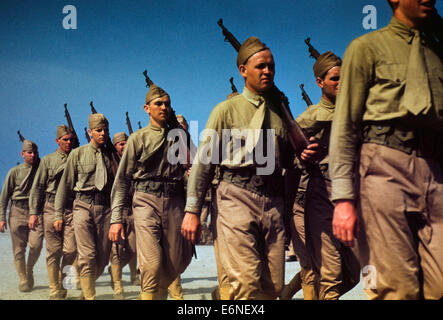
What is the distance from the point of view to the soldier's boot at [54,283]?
9055 mm

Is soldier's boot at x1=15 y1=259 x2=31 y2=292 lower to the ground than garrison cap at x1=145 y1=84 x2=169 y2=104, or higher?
lower

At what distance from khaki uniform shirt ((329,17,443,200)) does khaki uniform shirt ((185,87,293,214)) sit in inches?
53.7

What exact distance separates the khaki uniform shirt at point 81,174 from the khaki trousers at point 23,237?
2965 mm

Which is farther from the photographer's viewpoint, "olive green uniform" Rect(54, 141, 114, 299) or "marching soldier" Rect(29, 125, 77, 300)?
"marching soldier" Rect(29, 125, 77, 300)

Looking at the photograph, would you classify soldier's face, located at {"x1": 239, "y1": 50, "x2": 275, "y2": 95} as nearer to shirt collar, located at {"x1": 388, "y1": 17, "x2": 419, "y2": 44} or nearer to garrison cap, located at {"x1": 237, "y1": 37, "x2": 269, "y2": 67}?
garrison cap, located at {"x1": 237, "y1": 37, "x2": 269, "y2": 67}

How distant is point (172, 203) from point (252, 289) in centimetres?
251

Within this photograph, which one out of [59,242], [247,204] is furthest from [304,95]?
[247,204]

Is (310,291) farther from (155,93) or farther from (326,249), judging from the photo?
(155,93)

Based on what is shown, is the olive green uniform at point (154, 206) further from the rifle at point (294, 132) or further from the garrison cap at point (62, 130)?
the garrison cap at point (62, 130)

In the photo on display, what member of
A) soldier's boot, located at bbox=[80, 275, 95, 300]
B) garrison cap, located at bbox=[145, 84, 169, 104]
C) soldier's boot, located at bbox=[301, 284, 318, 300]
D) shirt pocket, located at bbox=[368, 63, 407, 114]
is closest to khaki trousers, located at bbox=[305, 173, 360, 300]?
soldier's boot, located at bbox=[301, 284, 318, 300]

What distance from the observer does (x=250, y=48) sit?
4.52 metres

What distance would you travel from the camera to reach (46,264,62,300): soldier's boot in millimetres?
9055

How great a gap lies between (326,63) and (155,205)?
2.74 metres

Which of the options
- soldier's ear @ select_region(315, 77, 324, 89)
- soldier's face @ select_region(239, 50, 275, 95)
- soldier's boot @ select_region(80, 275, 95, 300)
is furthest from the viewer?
soldier's boot @ select_region(80, 275, 95, 300)
